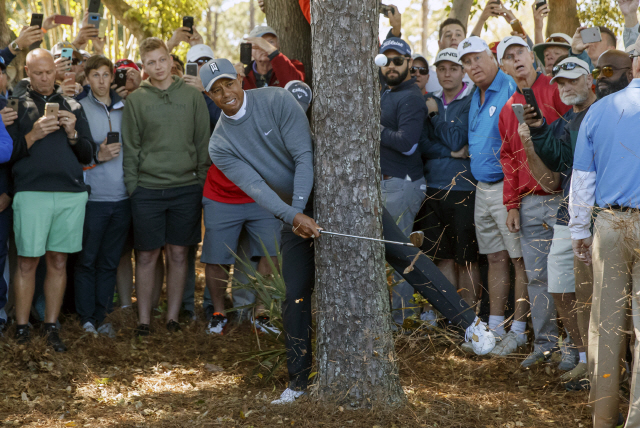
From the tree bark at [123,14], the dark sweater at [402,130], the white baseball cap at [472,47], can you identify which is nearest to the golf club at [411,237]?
the dark sweater at [402,130]

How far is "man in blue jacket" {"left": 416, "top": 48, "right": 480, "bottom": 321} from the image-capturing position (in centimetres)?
549

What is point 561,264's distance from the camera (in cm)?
435

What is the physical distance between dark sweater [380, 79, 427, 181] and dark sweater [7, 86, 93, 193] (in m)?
2.57

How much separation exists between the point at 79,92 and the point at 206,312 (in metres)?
2.39

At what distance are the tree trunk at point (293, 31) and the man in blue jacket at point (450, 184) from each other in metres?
1.57

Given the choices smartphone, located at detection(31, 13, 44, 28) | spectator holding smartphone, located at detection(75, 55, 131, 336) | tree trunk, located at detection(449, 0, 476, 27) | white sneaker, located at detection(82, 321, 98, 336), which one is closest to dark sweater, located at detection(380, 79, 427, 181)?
spectator holding smartphone, located at detection(75, 55, 131, 336)

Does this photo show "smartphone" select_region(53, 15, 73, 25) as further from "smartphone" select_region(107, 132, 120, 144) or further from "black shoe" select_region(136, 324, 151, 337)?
"black shoe" select_region(136, 324, 151, 337)

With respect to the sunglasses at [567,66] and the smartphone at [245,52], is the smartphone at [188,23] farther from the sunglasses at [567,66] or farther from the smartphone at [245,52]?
the sunglasses at [567,66]

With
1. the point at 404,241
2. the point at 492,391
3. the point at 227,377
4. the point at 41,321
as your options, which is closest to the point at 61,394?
the point at 227,377

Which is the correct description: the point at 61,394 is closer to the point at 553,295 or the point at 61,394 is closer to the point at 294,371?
the point at 294,371

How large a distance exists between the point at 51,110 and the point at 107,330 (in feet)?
6.52

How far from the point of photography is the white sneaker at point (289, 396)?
3949 millimetres

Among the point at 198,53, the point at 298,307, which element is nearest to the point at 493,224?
the point at 298,307

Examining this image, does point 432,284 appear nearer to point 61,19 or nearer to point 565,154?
point 565,154
